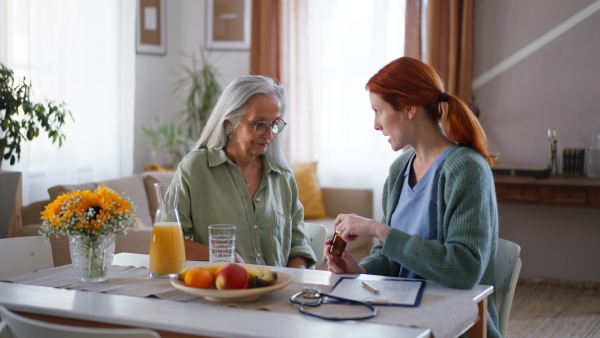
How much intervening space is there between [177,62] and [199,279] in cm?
444

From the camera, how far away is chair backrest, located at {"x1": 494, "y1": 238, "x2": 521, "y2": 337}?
215cm

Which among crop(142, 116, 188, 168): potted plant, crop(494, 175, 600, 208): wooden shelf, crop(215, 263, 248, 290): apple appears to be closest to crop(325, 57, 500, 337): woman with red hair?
crop(215, 263, 248, 290): apple

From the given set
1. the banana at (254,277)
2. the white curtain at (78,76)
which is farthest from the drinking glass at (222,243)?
the white curtain at (78,76)

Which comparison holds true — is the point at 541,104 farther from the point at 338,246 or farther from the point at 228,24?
the point at 338,246

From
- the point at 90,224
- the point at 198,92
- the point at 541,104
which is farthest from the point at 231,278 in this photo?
the point at 198,92

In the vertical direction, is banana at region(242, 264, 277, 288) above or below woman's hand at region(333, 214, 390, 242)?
below

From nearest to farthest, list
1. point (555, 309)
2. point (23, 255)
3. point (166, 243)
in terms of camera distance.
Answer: point (166, 243) < point (23, 255) < point (555, 309)

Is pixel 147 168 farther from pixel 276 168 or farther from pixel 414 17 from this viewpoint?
pixel 276 168

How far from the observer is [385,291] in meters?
1.82

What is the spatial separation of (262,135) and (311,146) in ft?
10.1

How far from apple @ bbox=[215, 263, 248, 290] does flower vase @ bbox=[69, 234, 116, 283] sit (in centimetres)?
39

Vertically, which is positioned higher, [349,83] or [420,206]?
[349,83]

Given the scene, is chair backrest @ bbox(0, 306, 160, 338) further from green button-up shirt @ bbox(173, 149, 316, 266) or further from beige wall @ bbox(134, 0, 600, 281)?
beige wall @ bbox(134, 0, 600, 281)

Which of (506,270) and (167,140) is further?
(167,140)
